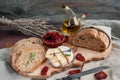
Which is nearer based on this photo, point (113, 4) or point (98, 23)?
point (98, 23)

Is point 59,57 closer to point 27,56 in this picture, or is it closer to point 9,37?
point 27,56

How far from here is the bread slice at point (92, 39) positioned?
1177 mm

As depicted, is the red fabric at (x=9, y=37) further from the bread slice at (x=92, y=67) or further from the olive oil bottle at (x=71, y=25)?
the bread slice at (x=92, y=67)

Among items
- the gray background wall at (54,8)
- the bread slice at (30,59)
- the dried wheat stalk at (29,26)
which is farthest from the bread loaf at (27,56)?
the gray background wall at (54,8)

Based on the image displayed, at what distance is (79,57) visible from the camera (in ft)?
3.79

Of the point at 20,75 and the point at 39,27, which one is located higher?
the point at 39,27

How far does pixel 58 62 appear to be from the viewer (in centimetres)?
110

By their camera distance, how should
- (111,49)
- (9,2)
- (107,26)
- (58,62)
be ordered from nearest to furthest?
1. (58,62)
2. (111,49)
3. (107,26)
4. (9,2)

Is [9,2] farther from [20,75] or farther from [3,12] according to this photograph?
[20,75]

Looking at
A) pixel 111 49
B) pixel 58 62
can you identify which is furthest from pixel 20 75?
pixel 111 49

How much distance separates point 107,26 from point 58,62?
391 mm

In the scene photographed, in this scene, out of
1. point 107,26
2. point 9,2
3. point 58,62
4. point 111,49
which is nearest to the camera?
point 58,62

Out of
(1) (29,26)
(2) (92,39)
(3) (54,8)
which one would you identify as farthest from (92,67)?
(3) (54,8)

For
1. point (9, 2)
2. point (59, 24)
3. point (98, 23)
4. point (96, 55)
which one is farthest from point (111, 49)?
point (9, 2)
